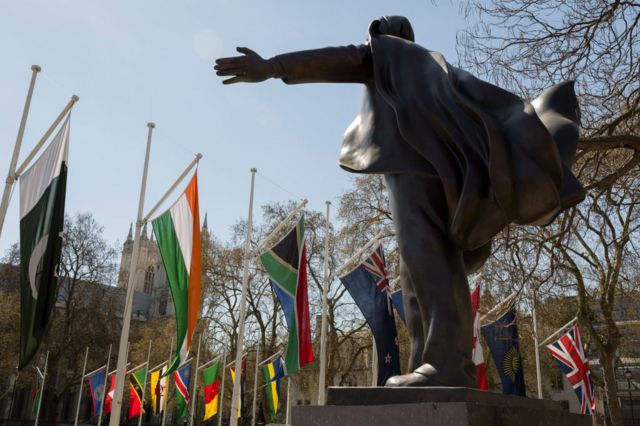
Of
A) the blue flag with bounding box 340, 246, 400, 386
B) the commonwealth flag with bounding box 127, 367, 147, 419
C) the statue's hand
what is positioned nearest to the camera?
the statue's hand

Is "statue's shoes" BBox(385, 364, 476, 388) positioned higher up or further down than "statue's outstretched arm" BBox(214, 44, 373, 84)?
further down

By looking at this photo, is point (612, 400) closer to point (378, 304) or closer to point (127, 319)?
point (378, 304)

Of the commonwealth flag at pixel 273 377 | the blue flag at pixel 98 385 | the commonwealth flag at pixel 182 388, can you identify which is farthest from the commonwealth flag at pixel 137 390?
the commonwealth flag at pixel 273 377

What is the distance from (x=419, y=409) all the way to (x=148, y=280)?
287 ft

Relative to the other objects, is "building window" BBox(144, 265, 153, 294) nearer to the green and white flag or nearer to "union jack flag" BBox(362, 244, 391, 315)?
"union jack flag" BBox(362, 244, 391, 315)

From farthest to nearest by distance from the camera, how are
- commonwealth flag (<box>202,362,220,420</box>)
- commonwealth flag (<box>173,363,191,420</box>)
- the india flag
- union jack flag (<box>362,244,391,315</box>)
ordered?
1. commonwealth flag (<box>173,363,191,420</box>)
2. commonwealth flag (<box>202,362,220,420</box>)
3. union jack flag (<box>362,244,391,315</box>)
4. the india flag

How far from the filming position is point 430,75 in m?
3.17

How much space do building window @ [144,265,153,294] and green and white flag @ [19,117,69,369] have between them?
77.4 m

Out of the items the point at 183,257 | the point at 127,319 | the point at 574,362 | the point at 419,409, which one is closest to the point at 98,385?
the point at 127,319

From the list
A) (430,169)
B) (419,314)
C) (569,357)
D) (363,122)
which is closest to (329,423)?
(419,314)

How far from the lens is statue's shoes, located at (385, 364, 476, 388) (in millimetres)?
2512

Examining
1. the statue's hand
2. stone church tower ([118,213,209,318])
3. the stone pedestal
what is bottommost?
the stone pedestal

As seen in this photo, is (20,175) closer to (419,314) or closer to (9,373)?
(419,314)

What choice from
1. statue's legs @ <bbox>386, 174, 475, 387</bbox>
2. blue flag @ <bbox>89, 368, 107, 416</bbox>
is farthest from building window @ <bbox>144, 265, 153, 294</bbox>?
statue's legs @ <bbox>386, 174, 475, 387</bbox>
